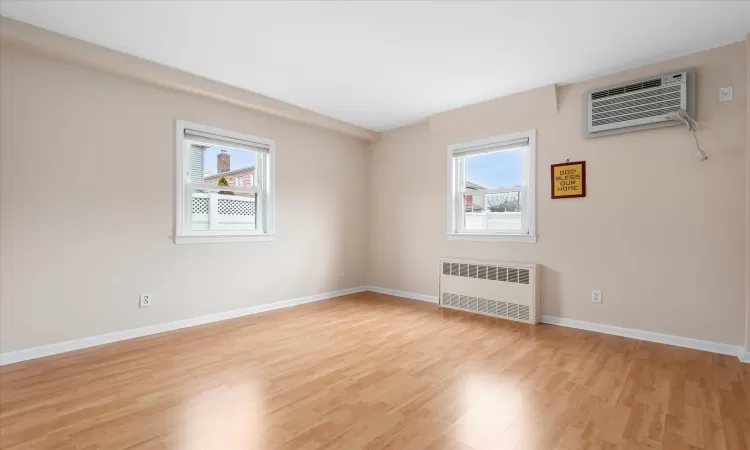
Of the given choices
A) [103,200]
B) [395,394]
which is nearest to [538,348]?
[395,394]

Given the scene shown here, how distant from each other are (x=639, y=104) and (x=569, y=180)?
89 centimetres

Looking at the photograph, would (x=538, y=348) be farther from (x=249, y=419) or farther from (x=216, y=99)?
(x=216, y=99)

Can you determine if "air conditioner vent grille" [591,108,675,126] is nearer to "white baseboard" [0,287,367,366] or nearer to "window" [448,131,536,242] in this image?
"window" [448,131,536,242]

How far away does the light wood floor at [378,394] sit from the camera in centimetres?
177

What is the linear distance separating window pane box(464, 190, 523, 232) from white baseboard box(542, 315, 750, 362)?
44.4 inches

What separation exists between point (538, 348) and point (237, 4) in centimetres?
357

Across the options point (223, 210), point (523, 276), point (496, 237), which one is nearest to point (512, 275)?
point (523, 276)

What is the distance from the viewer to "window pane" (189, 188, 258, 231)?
3.89 m

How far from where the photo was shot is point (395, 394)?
224cm

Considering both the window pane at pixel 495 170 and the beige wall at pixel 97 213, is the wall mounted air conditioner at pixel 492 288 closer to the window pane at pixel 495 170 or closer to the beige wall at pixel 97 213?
the window pane at pixel 495 170

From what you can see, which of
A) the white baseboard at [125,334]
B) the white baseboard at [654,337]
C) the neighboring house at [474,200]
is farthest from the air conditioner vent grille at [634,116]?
the white baseboard at [125,334]

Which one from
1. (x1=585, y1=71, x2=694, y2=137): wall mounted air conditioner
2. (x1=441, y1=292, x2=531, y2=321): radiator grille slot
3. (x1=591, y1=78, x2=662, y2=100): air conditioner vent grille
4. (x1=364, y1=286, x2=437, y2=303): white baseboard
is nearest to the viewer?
(x1=585, y1=71, x2=694, y2=137): wall mounted air conditioner

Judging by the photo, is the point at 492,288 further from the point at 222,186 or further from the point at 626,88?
the point at 222,186

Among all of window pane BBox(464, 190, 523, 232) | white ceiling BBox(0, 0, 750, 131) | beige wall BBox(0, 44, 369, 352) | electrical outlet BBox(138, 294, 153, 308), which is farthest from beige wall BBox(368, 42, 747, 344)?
electrical outlet BBox(138, 294, 153, 308)
